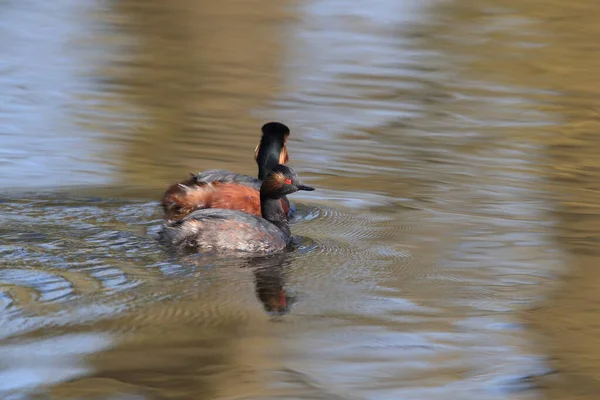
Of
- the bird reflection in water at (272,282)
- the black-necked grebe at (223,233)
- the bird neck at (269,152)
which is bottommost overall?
the bird reflection in water at (272,282)

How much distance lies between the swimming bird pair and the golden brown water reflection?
0.27 metres

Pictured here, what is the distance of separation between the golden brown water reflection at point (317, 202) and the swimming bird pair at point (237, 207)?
272 mm

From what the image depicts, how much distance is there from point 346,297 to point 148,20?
516 inches

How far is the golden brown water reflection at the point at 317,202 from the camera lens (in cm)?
596

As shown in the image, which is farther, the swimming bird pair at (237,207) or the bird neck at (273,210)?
the bird neck at (273,210)

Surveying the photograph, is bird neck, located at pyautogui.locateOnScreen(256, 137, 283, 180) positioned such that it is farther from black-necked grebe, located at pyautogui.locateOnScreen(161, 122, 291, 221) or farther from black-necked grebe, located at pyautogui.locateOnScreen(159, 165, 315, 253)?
black-necked grebe, located at pyautogui.locateOnScreen(159, 165, 315, 253)

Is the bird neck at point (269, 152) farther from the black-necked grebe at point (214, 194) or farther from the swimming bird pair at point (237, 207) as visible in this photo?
the black-necked grebe at point (214, 194)

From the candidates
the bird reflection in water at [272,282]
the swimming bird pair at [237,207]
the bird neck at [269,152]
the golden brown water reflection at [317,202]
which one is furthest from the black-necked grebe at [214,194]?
the bird reflection in water at [272,282]

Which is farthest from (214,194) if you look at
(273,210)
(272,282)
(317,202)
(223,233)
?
(272,282)

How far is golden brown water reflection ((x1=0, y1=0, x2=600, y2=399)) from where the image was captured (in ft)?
19.5

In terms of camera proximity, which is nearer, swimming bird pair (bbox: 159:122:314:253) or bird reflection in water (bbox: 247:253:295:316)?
bird reflection in water (bbox: 247:253:295:316)

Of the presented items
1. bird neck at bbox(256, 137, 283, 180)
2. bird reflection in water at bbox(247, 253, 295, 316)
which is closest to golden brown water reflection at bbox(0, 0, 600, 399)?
bird reflection in water at bbox(247, 253, 295, 316)

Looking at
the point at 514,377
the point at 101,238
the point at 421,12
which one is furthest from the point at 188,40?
the point at 514,377

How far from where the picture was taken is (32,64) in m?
15.7
